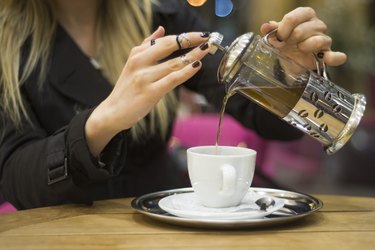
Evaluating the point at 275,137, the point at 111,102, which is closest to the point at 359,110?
the point at 111,102

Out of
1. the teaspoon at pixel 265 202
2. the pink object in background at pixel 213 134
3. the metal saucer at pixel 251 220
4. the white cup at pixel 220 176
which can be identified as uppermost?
the white cup at pixel 220 176

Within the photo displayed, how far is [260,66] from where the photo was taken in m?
0.93

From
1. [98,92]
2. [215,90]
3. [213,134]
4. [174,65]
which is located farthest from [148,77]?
[213,134]

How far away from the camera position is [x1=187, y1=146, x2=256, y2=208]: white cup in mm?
889

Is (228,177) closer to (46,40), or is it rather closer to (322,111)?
(322,111)

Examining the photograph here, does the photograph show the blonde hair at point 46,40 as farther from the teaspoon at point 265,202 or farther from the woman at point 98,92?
the teaspoon at point 265,202

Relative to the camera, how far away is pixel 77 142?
39.8 inches

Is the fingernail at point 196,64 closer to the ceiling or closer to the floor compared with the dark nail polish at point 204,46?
closer to the floor

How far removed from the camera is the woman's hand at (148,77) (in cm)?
94

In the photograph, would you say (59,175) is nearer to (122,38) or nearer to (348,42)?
(122,38)

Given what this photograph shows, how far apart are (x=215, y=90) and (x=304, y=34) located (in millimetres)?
529

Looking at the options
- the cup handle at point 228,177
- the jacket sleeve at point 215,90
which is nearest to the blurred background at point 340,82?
the jacket sleeve at point 215,90

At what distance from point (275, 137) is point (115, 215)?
2.02 ft

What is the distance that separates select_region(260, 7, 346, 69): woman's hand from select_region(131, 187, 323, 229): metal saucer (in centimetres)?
27
